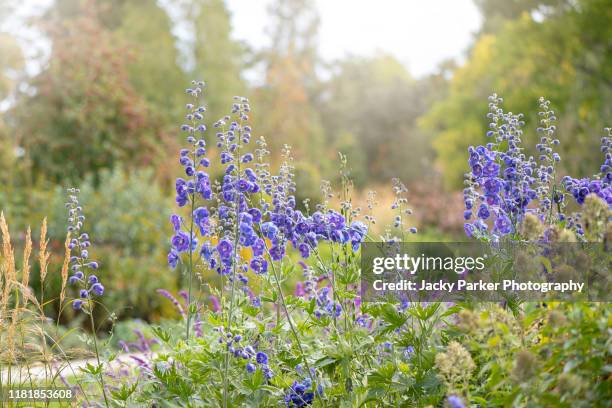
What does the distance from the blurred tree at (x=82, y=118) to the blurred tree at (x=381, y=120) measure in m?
16.4

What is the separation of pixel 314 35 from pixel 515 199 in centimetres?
3423

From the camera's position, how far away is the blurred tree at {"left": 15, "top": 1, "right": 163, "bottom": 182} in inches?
520

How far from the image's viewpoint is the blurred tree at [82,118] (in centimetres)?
1321

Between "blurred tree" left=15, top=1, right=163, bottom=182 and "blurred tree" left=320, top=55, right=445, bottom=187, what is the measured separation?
16384 millimetres

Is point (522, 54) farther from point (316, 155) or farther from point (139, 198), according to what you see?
point (139, 198)

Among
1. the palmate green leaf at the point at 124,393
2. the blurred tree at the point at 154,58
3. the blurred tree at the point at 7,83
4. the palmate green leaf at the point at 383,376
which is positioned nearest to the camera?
the palmate green leaf at the point at 383,376

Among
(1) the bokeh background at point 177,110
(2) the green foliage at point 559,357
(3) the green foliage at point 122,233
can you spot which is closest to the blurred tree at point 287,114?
(1) the bokeh background at point 177,110

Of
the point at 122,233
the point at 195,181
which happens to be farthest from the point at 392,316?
the point at 122,233

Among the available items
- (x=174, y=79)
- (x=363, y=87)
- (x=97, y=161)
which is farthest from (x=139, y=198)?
(x=363, y=87)

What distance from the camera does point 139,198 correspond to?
1004 centimetres

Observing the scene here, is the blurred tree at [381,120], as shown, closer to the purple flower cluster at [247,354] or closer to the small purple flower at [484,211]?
the small purple flower at [484,211]

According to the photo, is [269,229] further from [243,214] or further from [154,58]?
[154,58]

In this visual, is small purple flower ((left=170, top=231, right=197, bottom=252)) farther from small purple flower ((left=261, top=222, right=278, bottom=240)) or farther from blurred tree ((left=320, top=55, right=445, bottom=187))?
blurred tree ((left=320, top=55, right=445, bottom=187))

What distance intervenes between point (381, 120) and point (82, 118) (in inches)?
830
